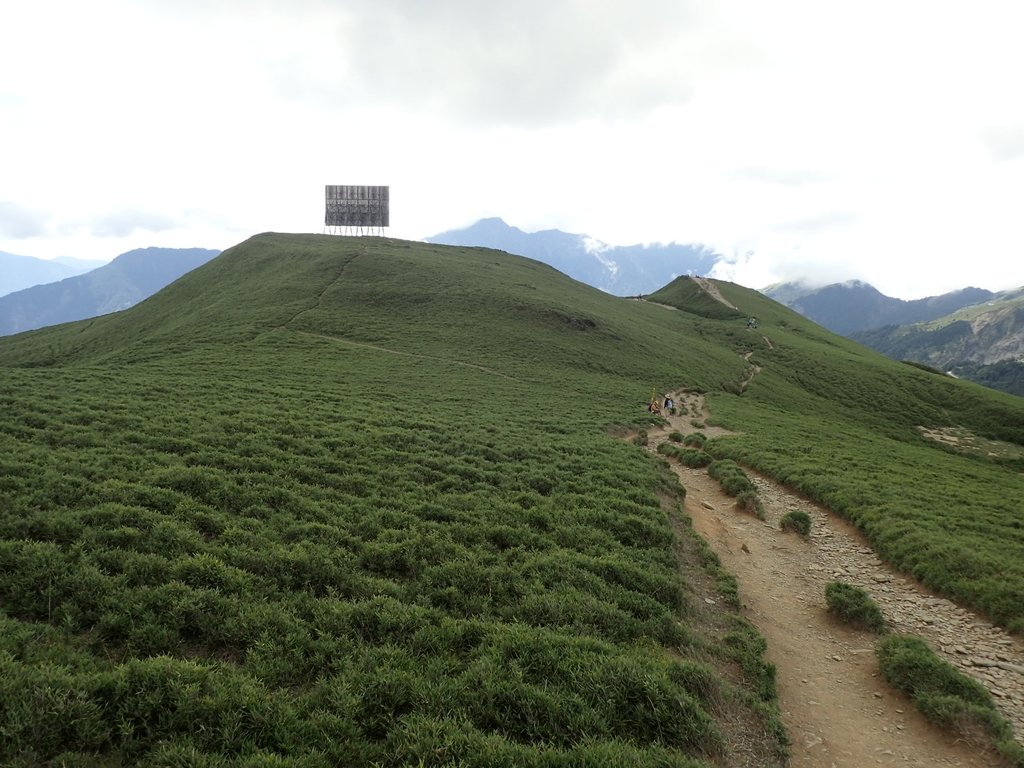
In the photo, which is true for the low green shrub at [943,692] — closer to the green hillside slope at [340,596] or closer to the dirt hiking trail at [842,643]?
the dirt hiking trail at [842,643]

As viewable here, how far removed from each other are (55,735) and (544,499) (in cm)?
1247

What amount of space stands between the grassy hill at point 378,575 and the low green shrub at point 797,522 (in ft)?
7.05

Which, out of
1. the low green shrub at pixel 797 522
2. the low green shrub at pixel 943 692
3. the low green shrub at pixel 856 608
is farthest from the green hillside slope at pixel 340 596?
the low green shrub at pixel 797 522

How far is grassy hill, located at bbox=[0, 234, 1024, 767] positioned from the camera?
22.0ft

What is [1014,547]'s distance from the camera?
16672 mm

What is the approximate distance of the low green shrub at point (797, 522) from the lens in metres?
18.2

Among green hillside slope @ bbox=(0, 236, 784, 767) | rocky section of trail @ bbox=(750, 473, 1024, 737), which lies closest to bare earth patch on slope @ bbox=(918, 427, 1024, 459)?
rocky section of trail @ bbox=(750, 473, 1024, 737)

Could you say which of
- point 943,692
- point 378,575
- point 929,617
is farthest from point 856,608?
point 378,575

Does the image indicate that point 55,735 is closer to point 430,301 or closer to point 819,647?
point 819,647

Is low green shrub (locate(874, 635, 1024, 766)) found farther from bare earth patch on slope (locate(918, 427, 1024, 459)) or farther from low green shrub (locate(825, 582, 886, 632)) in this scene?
bare earth patch on slope (locate(918, 427, 1024, 459))

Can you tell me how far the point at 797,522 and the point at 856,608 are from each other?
21.5 feet

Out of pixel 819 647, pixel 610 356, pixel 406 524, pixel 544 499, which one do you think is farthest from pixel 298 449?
pixel 610 356

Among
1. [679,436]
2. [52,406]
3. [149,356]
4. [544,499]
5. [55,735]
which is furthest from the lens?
[149,356]

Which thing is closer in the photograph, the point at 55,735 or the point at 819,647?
the point at 55,735
